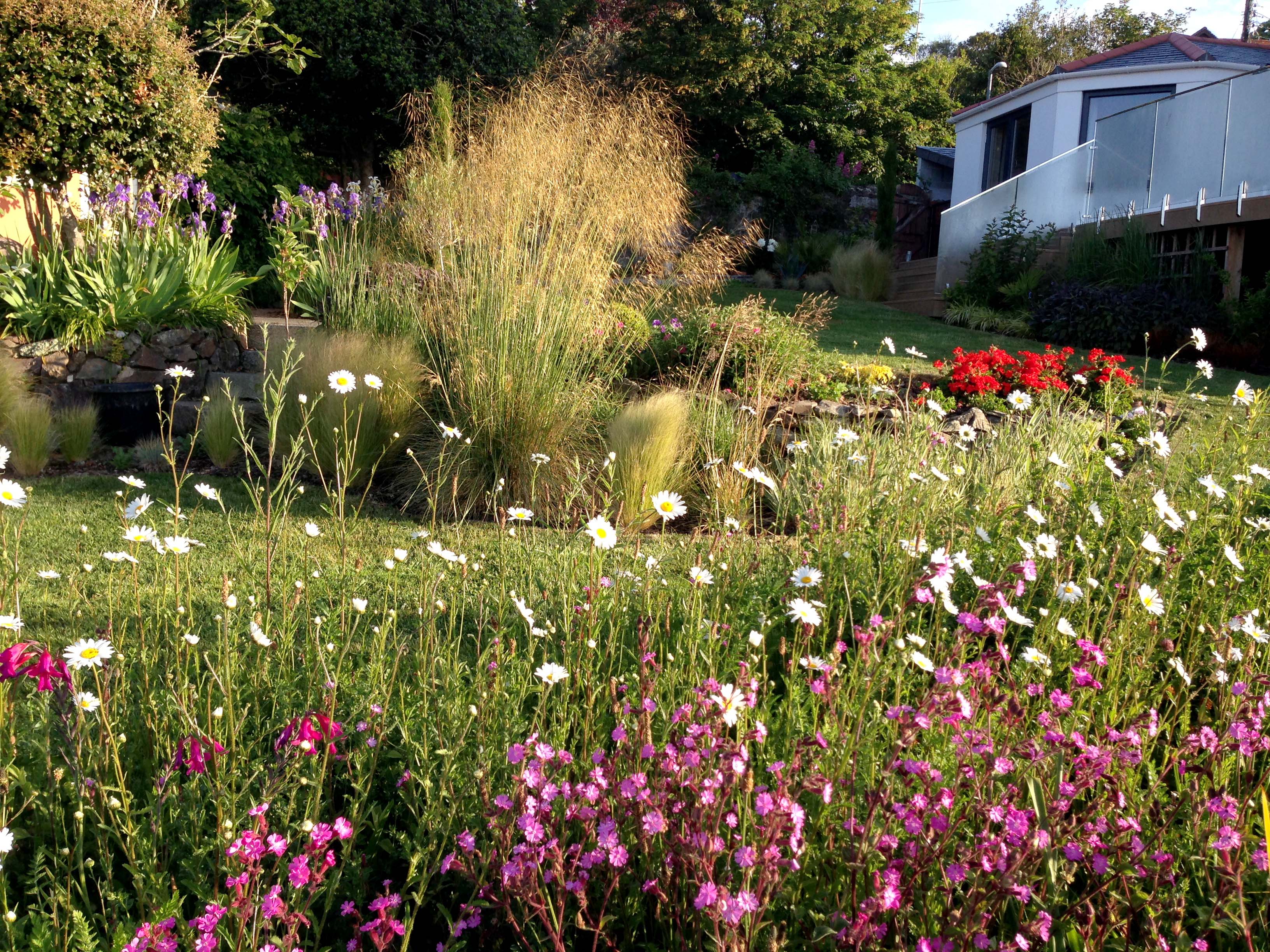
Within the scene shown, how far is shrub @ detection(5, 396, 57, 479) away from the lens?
17.5 ft

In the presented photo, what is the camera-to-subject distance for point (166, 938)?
53.7 inches

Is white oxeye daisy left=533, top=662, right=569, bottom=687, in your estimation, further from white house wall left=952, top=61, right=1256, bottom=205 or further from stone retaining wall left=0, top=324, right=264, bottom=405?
white house wall left=952, top=61, right=1256, bottom=205

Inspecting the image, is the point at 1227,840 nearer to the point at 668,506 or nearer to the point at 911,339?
the point at 668,506

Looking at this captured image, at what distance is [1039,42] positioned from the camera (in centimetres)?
3073

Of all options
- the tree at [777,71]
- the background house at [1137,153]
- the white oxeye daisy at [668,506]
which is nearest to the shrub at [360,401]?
the white oxeye daisy at [668,506]

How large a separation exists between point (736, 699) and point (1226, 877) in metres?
0.67

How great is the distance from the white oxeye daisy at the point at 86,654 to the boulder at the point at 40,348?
554 centimetres

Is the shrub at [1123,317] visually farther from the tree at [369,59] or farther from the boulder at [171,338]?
Result: the boulder at [171,338]

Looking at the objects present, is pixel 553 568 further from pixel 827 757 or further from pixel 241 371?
pixel 241 371

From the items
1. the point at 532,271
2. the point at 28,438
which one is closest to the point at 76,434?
the point at 28,438

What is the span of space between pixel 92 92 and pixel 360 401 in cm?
345

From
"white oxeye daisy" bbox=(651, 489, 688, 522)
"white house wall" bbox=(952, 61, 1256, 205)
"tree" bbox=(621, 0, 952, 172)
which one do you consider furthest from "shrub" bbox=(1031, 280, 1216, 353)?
"tree" bbox=(621, 0, 952, 172)

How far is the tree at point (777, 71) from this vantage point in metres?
21.0

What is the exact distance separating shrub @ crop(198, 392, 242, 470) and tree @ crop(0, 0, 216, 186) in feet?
8.14
